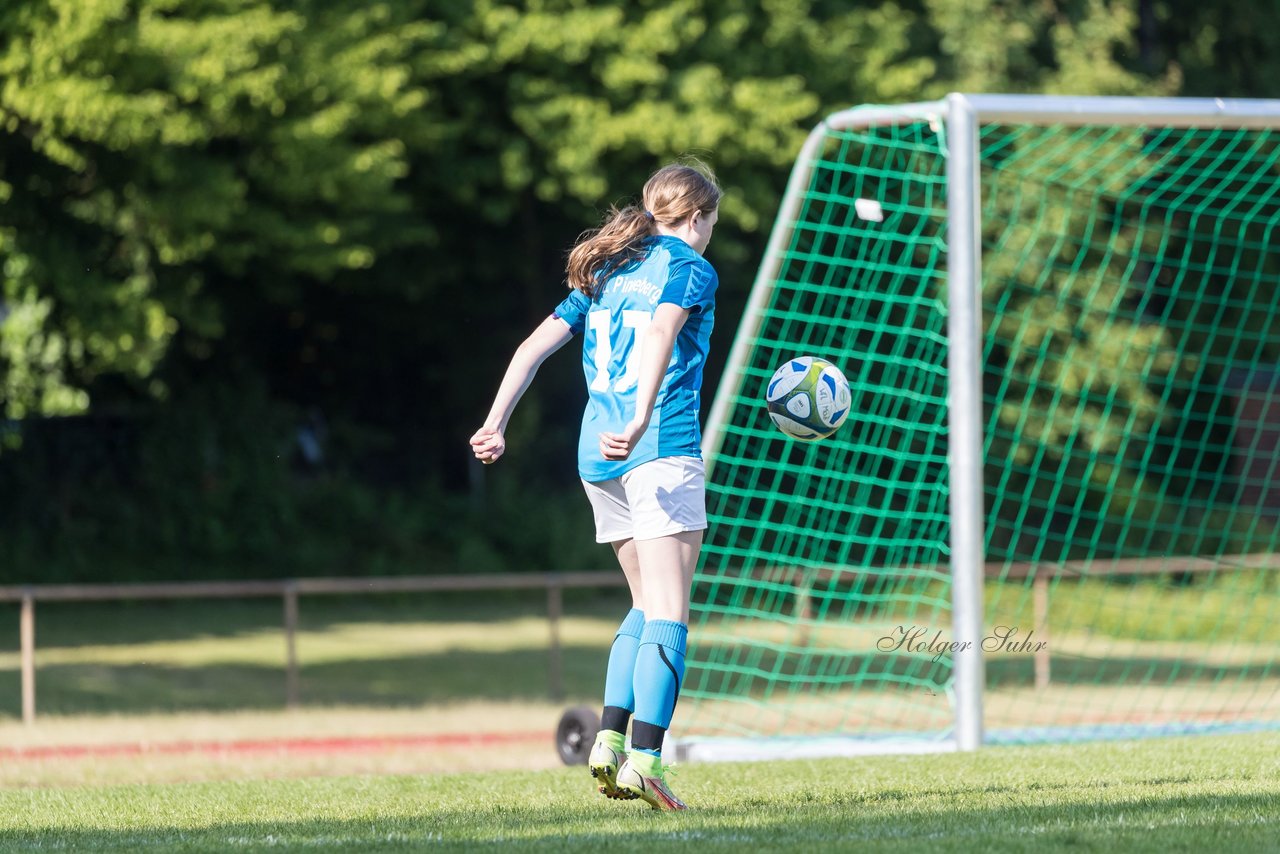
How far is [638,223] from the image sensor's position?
5.13 m

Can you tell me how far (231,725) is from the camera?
12.1 meters

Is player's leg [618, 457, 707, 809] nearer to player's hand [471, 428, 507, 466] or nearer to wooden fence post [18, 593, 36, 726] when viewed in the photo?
player's hand [471, 428, 507, 466]

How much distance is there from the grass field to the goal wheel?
168cm

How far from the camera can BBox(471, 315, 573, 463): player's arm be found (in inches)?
202

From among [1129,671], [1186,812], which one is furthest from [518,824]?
[1129,671]

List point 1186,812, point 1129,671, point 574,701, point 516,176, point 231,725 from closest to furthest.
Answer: point 1186,812 < point 231,725 < point 574,701 < point 1129,671 < point 516,176

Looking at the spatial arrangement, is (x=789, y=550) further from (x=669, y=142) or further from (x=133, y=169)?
(x=133, y=169)

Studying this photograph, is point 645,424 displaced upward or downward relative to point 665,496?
upward

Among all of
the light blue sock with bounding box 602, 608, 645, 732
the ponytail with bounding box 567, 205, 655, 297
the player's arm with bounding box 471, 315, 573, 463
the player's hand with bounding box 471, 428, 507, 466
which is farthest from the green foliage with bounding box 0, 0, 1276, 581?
the light blue sock with bounding box 602, 608, 645, 732

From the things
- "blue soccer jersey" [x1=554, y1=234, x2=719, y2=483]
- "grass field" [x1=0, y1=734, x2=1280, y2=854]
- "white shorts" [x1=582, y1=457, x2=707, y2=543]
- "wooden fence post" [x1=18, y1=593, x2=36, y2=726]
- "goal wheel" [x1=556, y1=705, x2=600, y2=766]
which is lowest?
Answer: "wooden fence post" [x1=18, y1=593, x2=36, y2=726]

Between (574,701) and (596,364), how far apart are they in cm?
949

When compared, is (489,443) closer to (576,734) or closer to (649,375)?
(649,375)

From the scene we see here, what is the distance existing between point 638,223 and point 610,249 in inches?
4.8

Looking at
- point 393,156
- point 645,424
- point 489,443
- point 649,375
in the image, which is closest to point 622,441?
point 645,424
